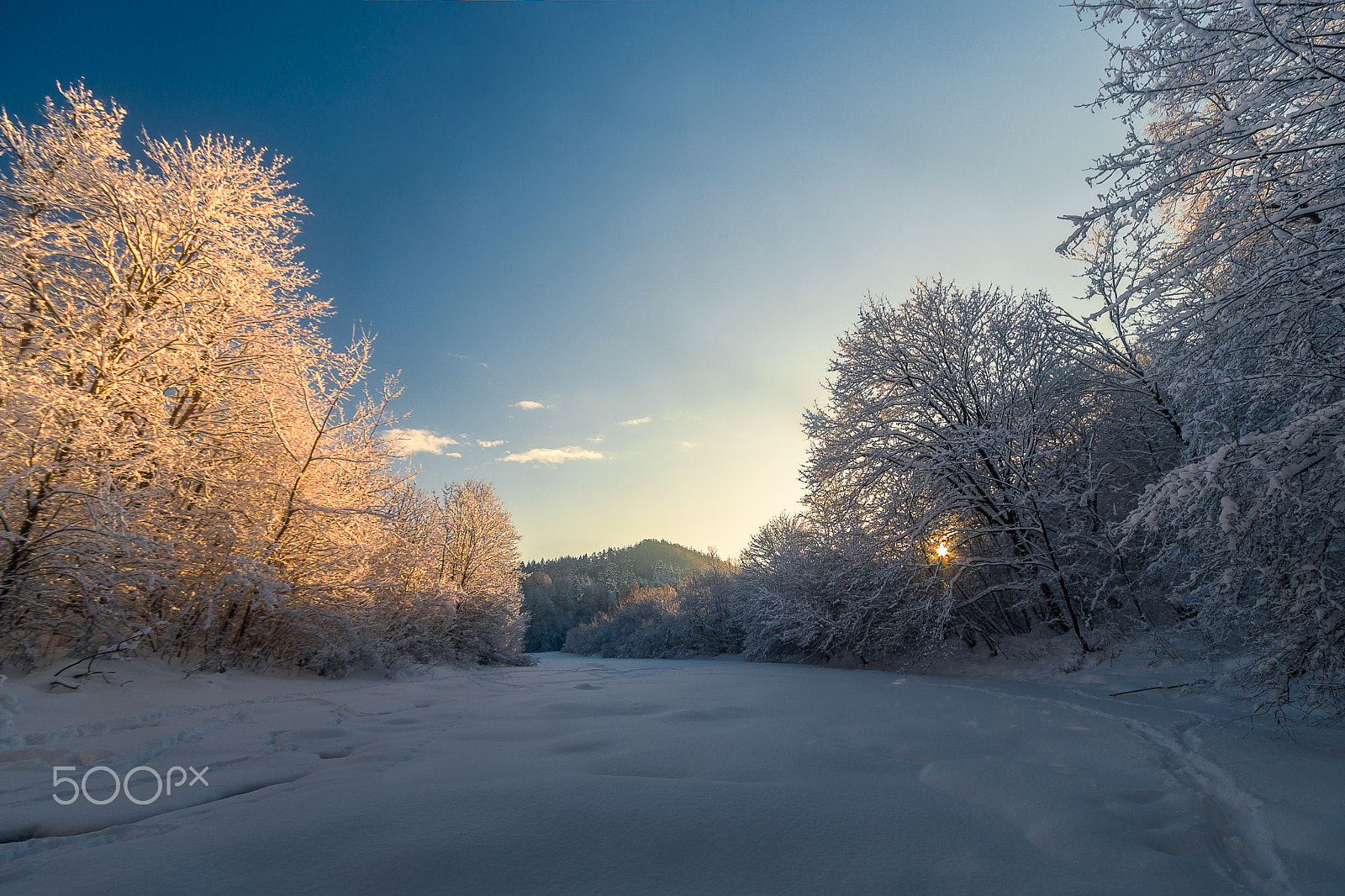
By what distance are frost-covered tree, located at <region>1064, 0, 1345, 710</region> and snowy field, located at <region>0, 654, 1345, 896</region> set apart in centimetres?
100

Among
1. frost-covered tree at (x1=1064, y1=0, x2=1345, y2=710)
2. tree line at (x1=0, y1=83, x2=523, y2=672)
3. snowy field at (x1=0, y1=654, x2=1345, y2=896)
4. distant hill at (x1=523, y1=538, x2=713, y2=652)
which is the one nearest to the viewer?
snowy field at (x1=0, y1=654, x2=1345, y2=896)

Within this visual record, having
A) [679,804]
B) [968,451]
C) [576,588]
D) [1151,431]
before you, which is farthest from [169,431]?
[576,588]

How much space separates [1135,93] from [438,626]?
15.6m

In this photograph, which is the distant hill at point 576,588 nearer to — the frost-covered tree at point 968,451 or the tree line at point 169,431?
the frost-covered tree at point 968,451

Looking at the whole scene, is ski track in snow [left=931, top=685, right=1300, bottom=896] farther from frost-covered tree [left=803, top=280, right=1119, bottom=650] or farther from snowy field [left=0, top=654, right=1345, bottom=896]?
frost-covered tree [left=803, top=280, right=1119, bottom=650]

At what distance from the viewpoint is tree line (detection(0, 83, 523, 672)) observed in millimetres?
4836

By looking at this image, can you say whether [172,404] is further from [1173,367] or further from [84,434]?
[1173,367]

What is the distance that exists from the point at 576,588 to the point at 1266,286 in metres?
58.8

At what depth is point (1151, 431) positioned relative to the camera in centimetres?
852

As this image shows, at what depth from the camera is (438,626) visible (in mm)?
13758

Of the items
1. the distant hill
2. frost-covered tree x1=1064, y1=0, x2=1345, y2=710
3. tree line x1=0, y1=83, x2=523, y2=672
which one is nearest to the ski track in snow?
frost-covered tree x1=1064, y1=0, x2=1345, y2=710

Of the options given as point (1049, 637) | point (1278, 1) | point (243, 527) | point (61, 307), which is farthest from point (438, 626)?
point (1278, 1)

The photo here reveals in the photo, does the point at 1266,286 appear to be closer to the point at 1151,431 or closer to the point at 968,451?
the point at 968,451

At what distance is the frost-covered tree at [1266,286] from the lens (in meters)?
3.02
